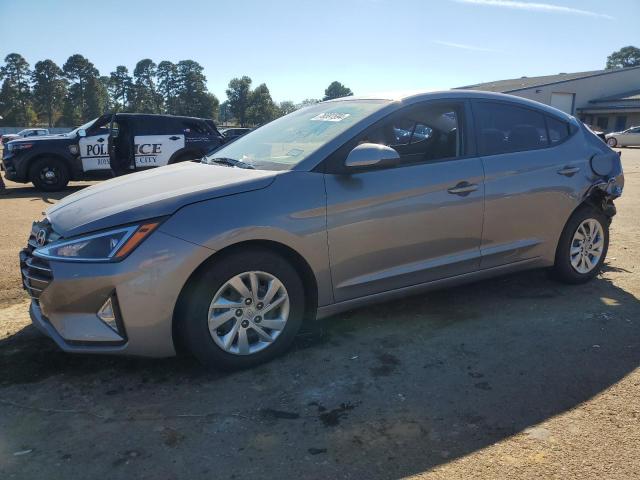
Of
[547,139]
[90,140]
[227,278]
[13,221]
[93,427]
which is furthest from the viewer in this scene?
[90,140]

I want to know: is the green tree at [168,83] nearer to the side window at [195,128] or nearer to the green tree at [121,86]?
the green tree at [121,86]

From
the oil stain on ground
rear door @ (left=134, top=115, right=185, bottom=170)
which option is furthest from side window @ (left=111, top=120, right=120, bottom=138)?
the oil stain on ground

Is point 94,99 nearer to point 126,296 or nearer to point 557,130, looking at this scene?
point 557,130

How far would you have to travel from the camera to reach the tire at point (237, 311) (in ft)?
9.61

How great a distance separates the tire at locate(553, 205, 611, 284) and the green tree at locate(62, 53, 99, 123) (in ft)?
311

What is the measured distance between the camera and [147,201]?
2980 mm

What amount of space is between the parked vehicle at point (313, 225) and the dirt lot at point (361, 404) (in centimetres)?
30

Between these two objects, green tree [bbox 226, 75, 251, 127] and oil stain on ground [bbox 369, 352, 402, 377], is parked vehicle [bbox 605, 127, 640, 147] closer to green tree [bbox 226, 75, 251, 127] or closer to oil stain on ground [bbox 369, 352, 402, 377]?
oil stain on ground [bbox 369, 352, 402, 377]

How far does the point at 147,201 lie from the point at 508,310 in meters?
2.90

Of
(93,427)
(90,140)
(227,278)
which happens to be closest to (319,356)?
(227,278)

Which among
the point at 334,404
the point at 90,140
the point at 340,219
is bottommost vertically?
the point at 334,404

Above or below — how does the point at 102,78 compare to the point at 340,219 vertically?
above

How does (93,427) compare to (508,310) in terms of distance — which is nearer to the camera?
(93,427)

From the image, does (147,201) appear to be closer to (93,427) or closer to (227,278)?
(227,278)
